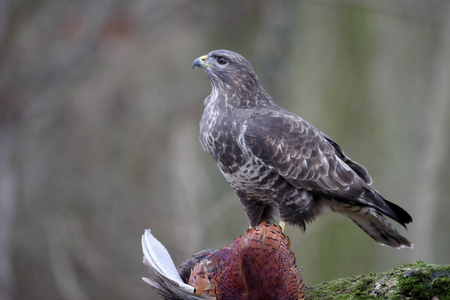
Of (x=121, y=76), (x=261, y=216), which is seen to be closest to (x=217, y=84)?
(x=261, y=216)

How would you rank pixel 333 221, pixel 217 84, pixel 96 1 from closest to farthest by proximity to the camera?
pixel 217 84, pixel 333 221, pixel 96 1

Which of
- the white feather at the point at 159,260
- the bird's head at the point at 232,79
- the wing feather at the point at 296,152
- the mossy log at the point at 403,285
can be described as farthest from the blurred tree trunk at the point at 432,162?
the white feather at the point at 159,260

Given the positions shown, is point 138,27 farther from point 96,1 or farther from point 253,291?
point 253,291

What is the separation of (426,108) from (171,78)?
13.6 feet

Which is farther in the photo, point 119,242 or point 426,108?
point 119,242

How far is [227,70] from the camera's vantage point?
4750 mm

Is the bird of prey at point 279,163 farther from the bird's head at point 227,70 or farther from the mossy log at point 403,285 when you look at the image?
the mossy log at point 403,285

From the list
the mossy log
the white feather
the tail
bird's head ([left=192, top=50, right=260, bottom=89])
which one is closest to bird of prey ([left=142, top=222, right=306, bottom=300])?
the white feather

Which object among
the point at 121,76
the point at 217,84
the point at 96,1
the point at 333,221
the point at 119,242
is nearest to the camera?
the point at 217,84

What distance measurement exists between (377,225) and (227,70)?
1.57 metres

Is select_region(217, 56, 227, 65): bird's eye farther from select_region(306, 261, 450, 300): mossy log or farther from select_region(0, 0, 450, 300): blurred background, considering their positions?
select_region(0, 0, 450, 300): blurred background

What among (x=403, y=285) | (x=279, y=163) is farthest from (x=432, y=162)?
(x=403, y=285)

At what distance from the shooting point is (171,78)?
1053 cm

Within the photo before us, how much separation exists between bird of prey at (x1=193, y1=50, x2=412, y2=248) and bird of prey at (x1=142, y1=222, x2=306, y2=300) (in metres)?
0.57
